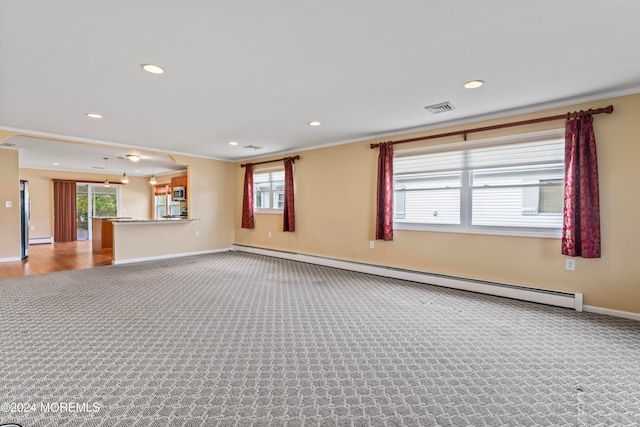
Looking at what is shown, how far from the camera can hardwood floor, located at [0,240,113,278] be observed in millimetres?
5543

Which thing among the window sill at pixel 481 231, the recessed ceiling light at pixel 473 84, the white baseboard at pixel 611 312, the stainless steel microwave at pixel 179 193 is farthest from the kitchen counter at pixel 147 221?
the white baseboard at pixel 611 312

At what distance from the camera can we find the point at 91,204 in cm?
1081

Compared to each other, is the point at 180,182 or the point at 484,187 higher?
the point at 180,182

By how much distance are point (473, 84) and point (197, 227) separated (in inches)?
261

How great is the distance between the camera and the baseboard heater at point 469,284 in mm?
3600

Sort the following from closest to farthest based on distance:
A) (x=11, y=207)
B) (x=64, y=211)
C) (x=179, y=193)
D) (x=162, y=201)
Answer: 1. (x=11, y=207)
2. (x=179, y=193)
3. (x=64, y=211)
4. (x=162, y=201)

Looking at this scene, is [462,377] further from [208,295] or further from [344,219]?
[344,219]

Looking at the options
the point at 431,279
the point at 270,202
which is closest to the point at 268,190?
the point at 270,202

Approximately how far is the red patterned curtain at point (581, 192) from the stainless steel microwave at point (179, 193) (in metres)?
8.73

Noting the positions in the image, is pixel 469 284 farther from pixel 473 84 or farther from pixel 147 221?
pixel 147 221

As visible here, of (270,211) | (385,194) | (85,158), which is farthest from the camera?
(85,158)

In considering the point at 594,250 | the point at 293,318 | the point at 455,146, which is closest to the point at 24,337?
the point at 293,318

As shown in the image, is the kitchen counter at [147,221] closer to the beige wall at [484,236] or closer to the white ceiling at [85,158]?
the white ceiling at [85,158]

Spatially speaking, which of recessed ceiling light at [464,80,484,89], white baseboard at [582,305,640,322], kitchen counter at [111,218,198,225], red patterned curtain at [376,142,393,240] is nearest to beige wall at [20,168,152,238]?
kitchen counter at [111,218,198,225]
